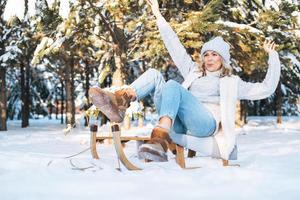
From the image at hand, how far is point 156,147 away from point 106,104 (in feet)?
1.79

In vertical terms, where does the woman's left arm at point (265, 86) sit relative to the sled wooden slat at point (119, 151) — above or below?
above

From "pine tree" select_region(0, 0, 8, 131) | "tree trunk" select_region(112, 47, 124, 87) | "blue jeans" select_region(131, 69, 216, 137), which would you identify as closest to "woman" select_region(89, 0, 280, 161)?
"blue jeans" select_region(131, 69, 216, 137)

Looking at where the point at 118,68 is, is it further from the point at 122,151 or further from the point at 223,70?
the point at 122,151

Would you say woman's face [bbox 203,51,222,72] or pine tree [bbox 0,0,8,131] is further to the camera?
pine tree [bbox 0,0,8,131]

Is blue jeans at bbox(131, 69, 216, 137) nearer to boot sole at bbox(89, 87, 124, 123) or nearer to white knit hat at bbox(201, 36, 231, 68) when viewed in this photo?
boot sole at bbox(89, 87, 124, 123)

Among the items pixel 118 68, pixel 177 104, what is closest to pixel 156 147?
pixel 177 104

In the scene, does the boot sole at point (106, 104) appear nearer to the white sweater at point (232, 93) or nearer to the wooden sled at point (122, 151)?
the wooden sled at point (122, 151)

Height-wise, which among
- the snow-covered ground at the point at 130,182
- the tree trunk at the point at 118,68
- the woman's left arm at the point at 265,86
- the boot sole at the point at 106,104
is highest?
the tree trunk at the point at 118,68

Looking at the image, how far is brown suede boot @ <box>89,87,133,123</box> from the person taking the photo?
355 centimetres

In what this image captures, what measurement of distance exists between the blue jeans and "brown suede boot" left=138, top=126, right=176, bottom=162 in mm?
168

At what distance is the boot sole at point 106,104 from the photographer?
3.55 m

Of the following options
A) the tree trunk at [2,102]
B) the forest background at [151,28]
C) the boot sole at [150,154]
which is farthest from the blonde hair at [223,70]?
the tree trunk at [2,102]

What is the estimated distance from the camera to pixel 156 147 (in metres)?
3.34

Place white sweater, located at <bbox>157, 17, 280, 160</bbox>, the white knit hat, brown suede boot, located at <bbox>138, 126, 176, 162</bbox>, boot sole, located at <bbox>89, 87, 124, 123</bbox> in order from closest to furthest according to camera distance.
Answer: brown suede boot, located at <bbox>138, 126, 176, 162</bbox>
boot sole, located at <bbox>89, 87, 124, 123</bbox>
white sweater, located at <bbox>157, 17, 280, 160</bbox>
the white knit hat
